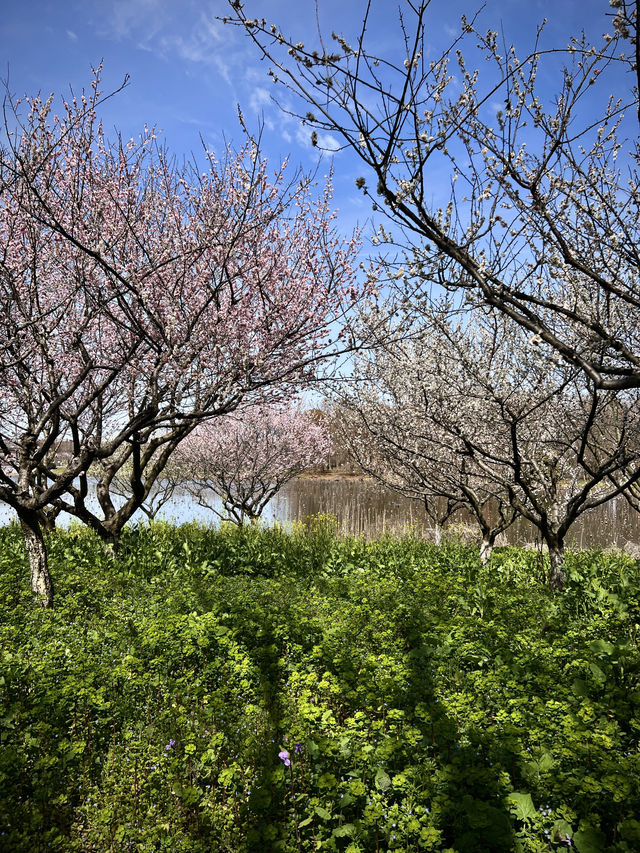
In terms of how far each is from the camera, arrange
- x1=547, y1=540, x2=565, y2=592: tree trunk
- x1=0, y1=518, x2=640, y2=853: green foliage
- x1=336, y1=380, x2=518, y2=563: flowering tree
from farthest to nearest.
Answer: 1. x1=336, y1=380, x2=518, y2=563: flowering tree
2. x1=547, y1=540, x2=565, y2=592: tree trunk
3. x1=0, y1=518, x2=640, y2=853: green foliage

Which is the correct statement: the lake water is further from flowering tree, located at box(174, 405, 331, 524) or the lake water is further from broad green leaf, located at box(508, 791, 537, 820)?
broad green leaf, located at box(508, 791, 537, 820)

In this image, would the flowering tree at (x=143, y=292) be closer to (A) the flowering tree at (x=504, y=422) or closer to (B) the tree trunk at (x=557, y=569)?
(A) the flowering tree at (x=504, y=422)

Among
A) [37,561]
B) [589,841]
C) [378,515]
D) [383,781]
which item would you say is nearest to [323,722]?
[383,781]

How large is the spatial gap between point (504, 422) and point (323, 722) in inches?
198

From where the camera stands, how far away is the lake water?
56.6 ft

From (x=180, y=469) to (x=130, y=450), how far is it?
36.9 feet

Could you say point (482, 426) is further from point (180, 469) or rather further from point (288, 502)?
point (288, 502)

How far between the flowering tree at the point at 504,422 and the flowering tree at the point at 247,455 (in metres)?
6.06

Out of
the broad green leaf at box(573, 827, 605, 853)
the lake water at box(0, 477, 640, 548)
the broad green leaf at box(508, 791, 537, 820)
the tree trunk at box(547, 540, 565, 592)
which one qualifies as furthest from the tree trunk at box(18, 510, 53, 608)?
the lake water at box(0, 477, 640, 548)

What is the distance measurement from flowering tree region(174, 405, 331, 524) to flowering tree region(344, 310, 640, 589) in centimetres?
Answer: 606

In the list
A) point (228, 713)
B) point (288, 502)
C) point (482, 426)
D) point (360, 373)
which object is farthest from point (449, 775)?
point (288, 502)

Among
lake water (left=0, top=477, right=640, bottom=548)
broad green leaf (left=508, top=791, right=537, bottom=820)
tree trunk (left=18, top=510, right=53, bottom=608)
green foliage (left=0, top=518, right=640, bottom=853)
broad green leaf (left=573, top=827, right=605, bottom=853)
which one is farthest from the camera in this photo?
lake water (left=0, top=477, right=640, bottom=548)

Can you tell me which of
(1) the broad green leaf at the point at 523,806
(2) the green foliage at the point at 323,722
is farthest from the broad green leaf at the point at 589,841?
(1) the broad green leaf at the point at 523,806

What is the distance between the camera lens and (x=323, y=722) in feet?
10.2
